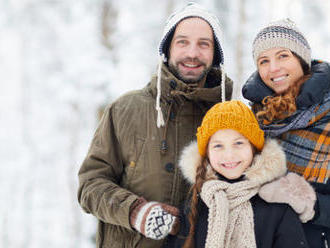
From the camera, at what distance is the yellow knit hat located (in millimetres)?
2314

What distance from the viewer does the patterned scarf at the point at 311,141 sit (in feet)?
7.84

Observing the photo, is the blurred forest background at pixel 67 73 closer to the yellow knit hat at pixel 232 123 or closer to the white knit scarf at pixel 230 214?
the yellow knit hat at pixel 232 123

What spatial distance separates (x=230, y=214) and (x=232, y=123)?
1.85 ft

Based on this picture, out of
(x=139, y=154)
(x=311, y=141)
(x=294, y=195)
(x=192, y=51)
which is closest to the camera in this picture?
(x=294, y=195)

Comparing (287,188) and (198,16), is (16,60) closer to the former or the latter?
(198,16)

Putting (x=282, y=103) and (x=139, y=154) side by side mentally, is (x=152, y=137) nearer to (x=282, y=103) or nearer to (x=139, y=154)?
(x=139, y=154)

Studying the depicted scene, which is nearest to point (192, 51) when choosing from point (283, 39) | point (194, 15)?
point (194, 15)

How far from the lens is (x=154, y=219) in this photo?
2.28 meters

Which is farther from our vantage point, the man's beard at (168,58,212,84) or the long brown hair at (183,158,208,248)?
the man's beard at (168,58,212,84)

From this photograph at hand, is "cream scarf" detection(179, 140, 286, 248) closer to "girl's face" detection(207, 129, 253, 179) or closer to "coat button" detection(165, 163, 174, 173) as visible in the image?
"girl's face" detection(207, 129, 253, 179)

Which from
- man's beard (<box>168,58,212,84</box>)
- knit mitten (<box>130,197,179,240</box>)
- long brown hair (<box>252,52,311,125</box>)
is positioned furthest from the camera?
man's beard (<box>168,58,212,84</box>)

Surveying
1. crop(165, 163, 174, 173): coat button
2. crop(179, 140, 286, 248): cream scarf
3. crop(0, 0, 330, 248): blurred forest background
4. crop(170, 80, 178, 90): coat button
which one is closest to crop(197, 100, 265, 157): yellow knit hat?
crop(179, 140, 286, 248): cream scarf

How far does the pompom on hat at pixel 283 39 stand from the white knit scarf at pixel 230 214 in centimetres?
106

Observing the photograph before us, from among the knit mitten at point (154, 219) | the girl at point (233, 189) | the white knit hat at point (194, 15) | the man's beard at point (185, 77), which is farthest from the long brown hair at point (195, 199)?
the white knit hat at point (194, 15)
